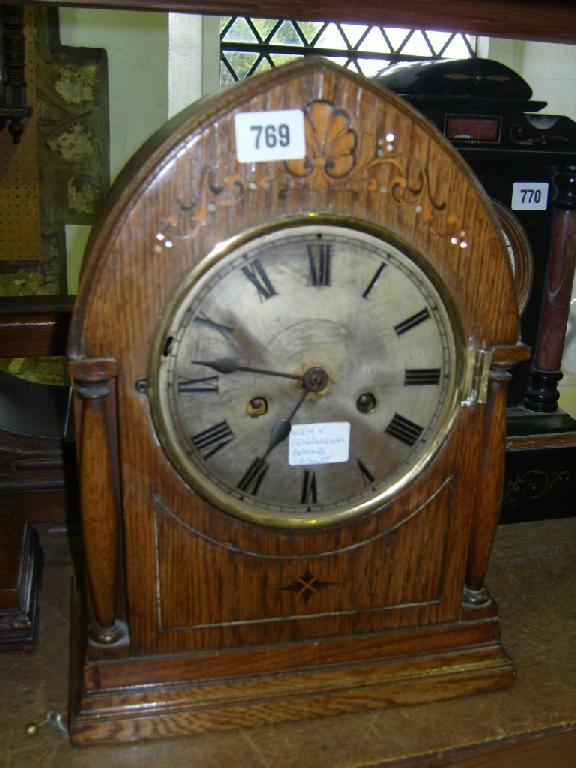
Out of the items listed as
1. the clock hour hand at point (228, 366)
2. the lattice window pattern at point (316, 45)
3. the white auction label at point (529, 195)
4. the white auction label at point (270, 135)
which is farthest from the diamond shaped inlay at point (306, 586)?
the lattice window pattern at point (316, 45)

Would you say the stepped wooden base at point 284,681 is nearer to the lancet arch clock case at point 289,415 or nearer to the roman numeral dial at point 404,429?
the lancet arch clock case at point 289,415

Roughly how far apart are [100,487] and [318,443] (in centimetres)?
27

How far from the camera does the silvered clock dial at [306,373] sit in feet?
3.08

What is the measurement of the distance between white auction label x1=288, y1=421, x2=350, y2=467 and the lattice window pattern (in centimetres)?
213

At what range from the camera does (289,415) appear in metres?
1.00

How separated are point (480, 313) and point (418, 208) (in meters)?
0.16

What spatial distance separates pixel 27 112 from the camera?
262 cm

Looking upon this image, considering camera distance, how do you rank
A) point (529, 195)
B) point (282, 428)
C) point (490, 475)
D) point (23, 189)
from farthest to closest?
point (23, 189) → point (529, 195) → point (490, 475) → point (282, 428)

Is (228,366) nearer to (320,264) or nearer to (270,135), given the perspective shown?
(320,264)

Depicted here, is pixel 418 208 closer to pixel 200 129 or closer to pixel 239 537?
pixel 200 129

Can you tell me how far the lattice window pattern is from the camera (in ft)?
9.36

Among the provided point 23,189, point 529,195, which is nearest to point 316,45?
point 23,189

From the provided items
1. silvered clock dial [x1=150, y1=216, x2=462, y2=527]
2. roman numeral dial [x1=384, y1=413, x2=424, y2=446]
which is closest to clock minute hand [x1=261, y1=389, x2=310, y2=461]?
silvered clock dial [x1=150, y1=216, x2=462, y2=527]

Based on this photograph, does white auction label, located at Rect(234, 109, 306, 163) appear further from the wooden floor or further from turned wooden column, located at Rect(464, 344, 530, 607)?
the wooden floor
